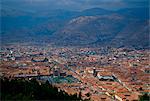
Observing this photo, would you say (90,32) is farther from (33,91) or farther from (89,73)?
(33,91)

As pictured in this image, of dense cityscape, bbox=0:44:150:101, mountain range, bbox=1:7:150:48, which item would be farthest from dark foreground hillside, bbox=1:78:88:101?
mountain range, bbox=1:7:150:48

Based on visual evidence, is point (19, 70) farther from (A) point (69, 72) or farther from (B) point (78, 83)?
(B) point (78, 83)

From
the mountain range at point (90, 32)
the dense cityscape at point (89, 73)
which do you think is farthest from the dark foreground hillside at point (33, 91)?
the mountain range at point (90, 32)

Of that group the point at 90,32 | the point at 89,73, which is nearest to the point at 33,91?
the point at 89,73

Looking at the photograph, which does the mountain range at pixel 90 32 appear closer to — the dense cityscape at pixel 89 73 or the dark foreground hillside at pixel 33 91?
the dense cityscape at pixel 89 73

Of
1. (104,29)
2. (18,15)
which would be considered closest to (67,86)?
(104,29)

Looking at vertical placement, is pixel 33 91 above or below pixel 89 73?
above

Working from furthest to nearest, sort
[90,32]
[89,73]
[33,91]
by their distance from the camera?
[90,32]
[89,73]
[33,91]

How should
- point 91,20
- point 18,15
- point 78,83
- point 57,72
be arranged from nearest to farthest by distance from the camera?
point 78,83, point 57,72, point 91,20, point 18,15
